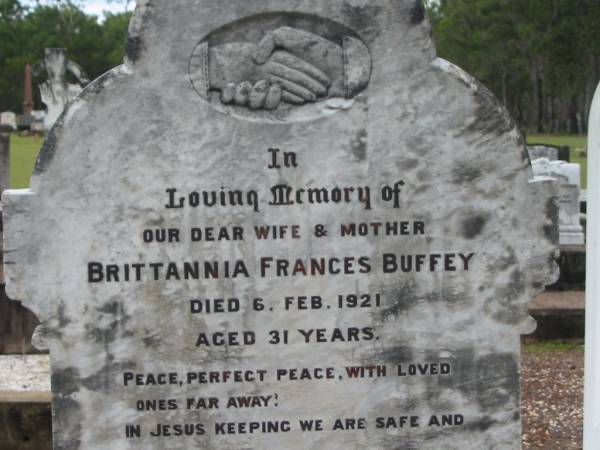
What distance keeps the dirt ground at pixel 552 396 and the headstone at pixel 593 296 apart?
8.52 feet

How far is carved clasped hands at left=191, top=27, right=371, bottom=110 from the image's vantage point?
3.05 meters

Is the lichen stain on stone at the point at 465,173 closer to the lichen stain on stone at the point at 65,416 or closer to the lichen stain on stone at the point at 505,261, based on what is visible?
the lichen stain on stone at the point at 505,261

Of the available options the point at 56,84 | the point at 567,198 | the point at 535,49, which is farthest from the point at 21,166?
the point at 535,49

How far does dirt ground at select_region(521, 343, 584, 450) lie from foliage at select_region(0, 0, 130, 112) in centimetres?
5875

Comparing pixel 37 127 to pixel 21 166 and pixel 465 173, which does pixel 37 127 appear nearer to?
pixel 21 166

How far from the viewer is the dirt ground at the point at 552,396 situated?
19.2 feet

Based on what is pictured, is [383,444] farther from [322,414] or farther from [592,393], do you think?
[592,393]

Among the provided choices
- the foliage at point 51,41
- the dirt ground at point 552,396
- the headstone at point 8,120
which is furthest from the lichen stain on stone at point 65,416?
the foliage at point 51,41

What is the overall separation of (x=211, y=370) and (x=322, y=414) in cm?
44

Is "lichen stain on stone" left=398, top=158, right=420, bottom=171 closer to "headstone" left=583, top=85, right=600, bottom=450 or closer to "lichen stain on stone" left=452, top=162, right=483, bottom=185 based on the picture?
"lichen stain on stone" left=452, top=162, right=483, bottom=185

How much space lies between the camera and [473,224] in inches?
126

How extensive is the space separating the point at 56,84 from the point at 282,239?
49.5ft

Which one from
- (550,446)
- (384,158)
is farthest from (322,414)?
(550,446)

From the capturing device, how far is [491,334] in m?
3.26
